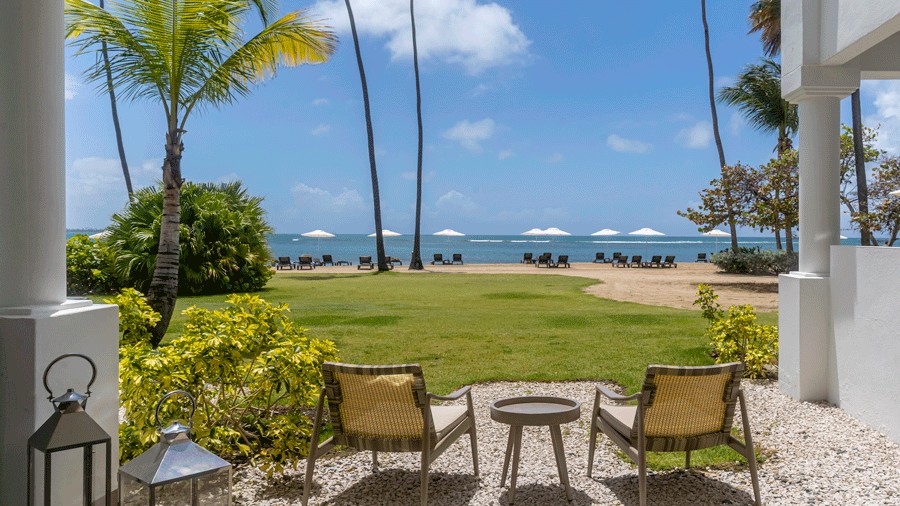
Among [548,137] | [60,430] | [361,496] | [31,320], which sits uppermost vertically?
[548,137]

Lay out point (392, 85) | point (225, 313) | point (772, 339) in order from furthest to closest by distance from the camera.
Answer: point (392, 85) < point (772, 339) < point (225, 313)

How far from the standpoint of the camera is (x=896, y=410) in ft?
15.6

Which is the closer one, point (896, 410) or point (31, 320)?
point (31, 320)

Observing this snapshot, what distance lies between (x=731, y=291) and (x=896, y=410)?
14.3 meters

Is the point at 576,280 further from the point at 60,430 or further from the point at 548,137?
the point at 548,137

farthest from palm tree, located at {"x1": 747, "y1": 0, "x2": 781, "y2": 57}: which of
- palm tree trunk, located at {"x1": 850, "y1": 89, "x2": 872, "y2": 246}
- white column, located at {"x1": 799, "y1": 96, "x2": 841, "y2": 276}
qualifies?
white column, located at {"x1": 799, "y1": 96, "x2": 841, "y2": 276}

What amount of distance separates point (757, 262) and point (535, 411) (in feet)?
82.7

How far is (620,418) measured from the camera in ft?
12.5

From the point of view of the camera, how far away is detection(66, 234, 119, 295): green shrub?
1675 cm

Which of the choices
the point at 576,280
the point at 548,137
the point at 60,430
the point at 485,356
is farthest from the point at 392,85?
the point at 60,430

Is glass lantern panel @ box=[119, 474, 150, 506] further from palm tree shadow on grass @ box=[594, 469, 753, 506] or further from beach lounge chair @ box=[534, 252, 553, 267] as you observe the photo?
beach lounge chair @ box=[534, 252, 553, 267]

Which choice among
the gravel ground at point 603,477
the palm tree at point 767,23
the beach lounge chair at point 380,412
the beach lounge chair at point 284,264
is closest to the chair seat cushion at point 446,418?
the beach lounge chair at point 380,412

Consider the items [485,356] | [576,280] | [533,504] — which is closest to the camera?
[533,504]

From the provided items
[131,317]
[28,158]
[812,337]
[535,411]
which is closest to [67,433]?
[28,158]
